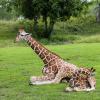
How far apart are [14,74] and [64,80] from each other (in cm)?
341

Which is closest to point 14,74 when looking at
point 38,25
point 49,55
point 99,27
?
point 49,55

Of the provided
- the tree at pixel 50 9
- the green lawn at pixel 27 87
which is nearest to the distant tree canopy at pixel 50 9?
the tree at pixel 50 9

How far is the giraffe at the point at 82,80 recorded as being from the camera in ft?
33.5

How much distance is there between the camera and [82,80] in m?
10.3

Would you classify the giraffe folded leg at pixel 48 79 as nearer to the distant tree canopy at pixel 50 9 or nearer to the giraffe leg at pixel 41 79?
the giraffe leg at pixel 41 79

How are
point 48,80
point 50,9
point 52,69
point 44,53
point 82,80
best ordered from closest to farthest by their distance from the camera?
point 82,80
point 52,69
point 48,80
point 44,53
point 50,9

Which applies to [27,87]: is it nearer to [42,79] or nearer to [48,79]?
[42,79]

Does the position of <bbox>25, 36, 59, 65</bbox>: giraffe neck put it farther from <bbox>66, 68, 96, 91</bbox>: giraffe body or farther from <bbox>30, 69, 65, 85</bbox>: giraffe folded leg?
<bbox>66, 68, 96, 91</bbox>: giraffe body

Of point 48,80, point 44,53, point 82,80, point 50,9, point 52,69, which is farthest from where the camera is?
point 50,9

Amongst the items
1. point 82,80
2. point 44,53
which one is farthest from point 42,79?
point 82,80

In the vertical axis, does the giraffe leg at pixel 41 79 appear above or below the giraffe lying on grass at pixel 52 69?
below

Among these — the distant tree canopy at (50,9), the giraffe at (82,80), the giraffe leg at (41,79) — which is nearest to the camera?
the giraffe at (82,80)

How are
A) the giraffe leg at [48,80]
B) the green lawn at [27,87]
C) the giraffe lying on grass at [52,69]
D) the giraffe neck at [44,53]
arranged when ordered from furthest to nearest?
the giraffe neck at [44,53], the giraffe leg at [48,80], the giraffe lying on grass at [52,69], the green lawn at [27,87]

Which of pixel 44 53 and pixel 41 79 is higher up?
pixel 44 53
